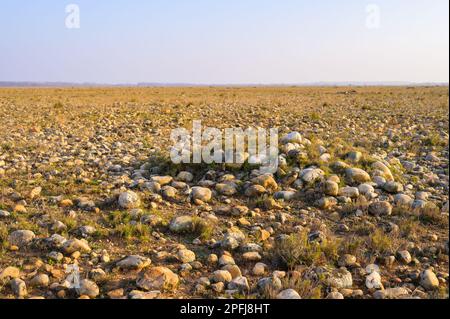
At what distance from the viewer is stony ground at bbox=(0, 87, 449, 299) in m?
3.56

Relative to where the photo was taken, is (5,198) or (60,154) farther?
(60,154)

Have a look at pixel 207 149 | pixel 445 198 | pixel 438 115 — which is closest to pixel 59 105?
pixel 207 149

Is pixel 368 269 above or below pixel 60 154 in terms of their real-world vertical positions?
below

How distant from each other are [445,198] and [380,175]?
3.04 ft

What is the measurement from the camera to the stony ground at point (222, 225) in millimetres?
3562

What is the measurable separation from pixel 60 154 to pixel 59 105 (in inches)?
454

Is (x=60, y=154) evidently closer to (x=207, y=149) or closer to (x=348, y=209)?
(x=207, y=149)

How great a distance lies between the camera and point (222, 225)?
4.95 m
